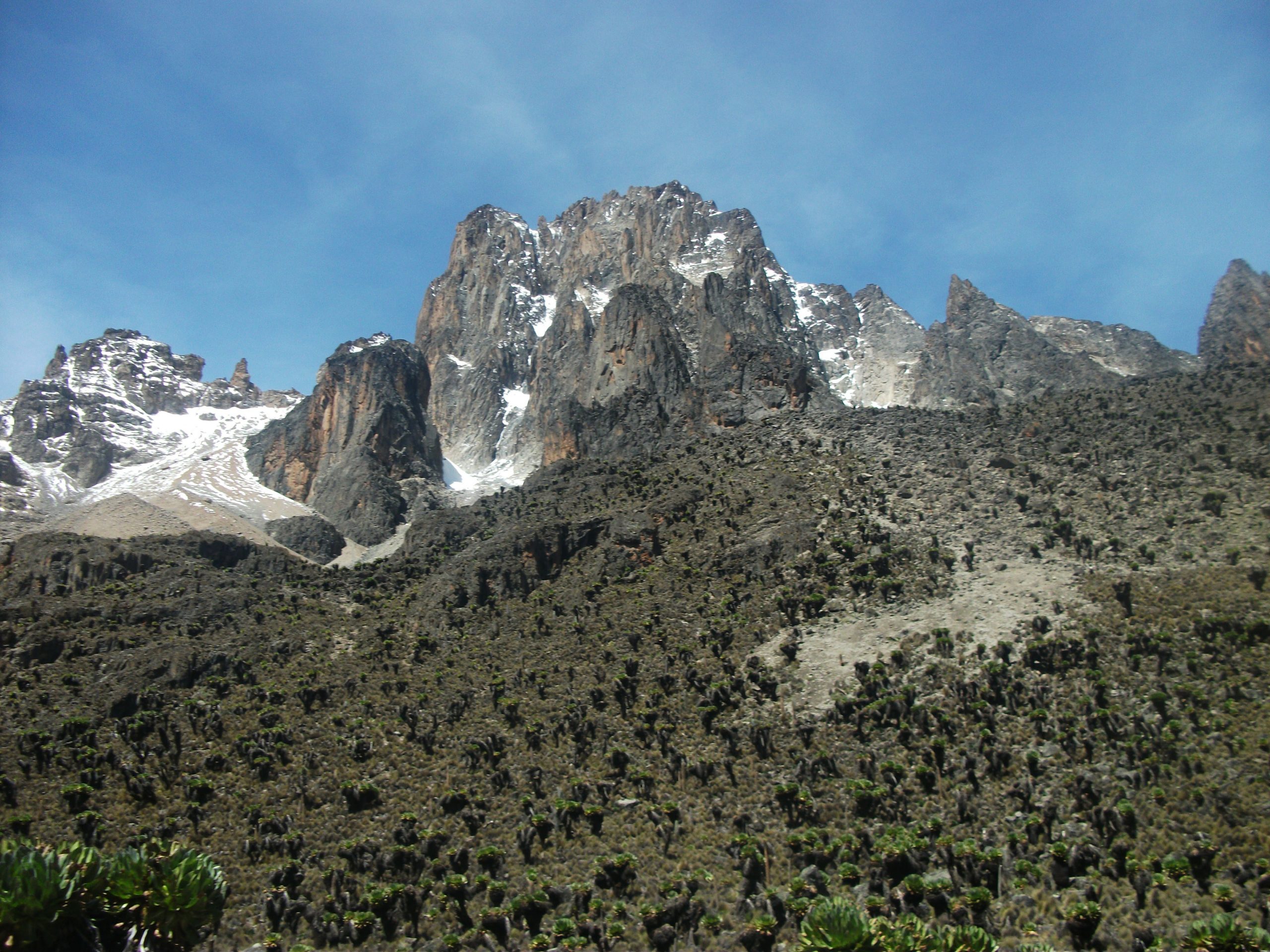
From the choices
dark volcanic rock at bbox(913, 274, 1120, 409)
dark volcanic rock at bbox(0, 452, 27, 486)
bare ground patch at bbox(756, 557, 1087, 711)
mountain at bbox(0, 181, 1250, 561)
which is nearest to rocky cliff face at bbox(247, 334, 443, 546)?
mountain at bbox(0, 181, 1250, 561)

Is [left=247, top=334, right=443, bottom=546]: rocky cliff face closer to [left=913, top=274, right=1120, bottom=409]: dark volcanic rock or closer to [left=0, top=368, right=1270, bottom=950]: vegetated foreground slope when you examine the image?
[left=0, top=368, right=1270, bottom=950]: vegetated foreground slope

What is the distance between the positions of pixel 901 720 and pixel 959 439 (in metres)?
48.2

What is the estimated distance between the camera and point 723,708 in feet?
197

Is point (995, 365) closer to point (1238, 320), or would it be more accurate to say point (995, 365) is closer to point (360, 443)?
point (1238, 320)

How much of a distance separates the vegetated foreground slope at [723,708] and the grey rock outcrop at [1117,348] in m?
86.0

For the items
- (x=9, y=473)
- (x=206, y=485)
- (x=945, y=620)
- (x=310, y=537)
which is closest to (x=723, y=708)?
(x=945, y=620)

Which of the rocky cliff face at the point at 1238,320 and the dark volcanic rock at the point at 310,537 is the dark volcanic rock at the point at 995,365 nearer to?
the rocky cliff face at the point at 1238,320

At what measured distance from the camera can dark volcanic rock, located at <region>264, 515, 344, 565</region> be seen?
5458 inches

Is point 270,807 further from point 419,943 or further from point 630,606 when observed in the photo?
point 630,606

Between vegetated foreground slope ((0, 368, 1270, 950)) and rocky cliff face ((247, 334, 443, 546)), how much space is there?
62004mm

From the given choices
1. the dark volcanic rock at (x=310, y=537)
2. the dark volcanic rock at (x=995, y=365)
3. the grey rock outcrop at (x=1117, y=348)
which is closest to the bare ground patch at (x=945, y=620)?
the dark volcanic rock at (x=995, y=365)

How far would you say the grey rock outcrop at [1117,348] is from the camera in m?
166

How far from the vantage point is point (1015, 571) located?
6638 cm

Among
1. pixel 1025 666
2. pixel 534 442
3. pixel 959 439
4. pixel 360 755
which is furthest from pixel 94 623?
pixel 534 442
